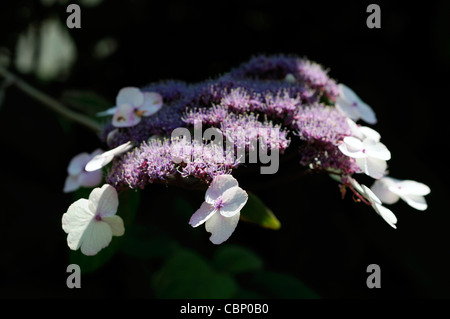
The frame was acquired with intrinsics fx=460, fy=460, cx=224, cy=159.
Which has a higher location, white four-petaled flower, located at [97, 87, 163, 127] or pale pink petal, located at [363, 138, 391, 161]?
white four-petaled flower, located at [97, 87, 163, 127]

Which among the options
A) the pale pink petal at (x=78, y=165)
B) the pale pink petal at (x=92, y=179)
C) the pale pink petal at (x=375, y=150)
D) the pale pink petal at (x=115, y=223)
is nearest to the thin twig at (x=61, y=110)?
the pale pink petal at (x=78, y=165)

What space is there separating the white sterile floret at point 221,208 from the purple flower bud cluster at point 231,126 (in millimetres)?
32

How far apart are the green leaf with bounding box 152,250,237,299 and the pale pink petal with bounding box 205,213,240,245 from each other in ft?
1.35

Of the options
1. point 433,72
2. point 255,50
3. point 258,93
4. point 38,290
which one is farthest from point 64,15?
point 433,72

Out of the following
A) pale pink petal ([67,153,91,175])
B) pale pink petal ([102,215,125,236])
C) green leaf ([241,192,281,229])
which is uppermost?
pale pink petal ([67,153,91,175])

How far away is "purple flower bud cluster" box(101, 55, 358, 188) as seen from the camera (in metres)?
0.84

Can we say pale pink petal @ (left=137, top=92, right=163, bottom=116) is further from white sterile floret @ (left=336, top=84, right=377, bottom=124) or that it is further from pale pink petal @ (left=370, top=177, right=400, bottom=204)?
pale pink petal @ (left=370, top=177, right=400, bottom=204)

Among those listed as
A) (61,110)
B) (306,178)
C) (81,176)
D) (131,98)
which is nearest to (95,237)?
(81,176)

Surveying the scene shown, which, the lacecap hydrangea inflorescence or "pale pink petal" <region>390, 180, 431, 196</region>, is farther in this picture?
"pale pink petal" <region>390, 180, 431, 196</region>

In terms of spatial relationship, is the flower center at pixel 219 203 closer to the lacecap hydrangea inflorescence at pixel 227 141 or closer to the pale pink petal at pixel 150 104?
the lacecap hydrangea inflorescence at pixel 227 141

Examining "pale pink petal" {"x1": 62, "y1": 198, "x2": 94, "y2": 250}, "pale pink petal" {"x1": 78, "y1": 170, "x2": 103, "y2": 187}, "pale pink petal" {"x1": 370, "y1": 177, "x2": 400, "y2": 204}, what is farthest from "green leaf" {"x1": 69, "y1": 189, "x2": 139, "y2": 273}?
"pale pink petal" {"x1": 370, "y1": 177, "x2": 400, "y2": 204}

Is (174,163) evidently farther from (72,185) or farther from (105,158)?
(72,185)

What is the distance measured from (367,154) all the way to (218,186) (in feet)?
1.02

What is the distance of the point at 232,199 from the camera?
78cm
